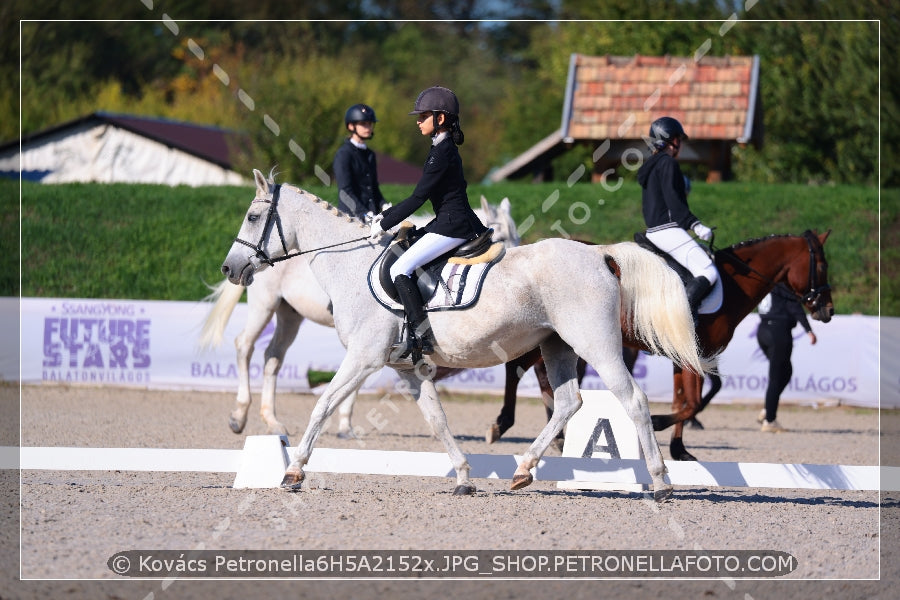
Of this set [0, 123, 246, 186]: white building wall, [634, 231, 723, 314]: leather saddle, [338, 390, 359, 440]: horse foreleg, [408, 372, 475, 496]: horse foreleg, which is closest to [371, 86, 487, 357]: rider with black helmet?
[408, 372, 475, 496]: horse foreleg

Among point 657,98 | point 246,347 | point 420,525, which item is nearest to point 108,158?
point 657,98

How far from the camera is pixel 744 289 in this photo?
8.51 m

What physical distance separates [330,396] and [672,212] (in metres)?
3.15

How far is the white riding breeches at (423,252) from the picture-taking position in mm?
6438

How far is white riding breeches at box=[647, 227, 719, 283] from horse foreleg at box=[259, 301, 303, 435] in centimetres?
352

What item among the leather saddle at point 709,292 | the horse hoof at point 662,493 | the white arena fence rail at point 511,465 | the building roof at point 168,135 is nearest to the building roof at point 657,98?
the building roof at point 168,135

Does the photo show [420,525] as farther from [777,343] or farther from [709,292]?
[777,343]

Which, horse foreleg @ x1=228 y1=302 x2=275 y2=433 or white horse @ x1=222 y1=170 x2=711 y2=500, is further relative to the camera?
horse foreleg @ x1=228 y1=302 x2=275 y2=433

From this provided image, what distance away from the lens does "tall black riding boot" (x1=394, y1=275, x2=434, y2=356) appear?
6379 millimetres

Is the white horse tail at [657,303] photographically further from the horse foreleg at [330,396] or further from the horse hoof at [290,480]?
the horse hoof at [290,480]

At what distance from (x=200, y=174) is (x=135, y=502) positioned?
2123 centimetres

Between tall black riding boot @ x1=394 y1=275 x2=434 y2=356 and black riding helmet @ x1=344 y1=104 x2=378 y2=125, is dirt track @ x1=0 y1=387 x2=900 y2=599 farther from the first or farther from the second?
black riding helmet @ x1=344 y1=104 x2=378 y2=125

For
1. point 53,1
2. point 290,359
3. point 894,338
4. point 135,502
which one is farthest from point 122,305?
point 53,1

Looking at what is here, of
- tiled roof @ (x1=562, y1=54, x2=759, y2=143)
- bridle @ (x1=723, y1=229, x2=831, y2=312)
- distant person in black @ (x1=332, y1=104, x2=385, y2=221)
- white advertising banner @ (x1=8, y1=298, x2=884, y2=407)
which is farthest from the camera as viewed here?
tiled roof @ (x1=562, y1=54, x2=759, y2=143)
